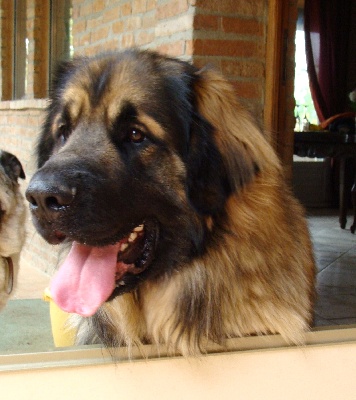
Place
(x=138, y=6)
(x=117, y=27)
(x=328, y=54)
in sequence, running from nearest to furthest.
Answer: (x=138, y=6) < (x=117, y=27) < (x=328, y=54)

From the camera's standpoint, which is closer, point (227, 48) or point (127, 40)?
point (227, 48)

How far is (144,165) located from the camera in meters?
1.23

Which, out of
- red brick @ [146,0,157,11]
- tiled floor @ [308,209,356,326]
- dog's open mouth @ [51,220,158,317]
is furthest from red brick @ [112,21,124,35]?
dog's open mouth @ [51,220,158,317]

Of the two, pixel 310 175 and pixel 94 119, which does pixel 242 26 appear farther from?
pixel 310 175

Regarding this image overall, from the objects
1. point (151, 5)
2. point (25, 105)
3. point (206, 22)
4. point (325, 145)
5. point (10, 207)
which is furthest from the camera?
point (325, 145)

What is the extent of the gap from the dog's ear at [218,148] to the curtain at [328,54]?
235 inches

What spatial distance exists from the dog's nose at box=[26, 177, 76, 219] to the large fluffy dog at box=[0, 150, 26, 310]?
1483 mm

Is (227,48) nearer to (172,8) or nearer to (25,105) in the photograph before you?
(172,8)

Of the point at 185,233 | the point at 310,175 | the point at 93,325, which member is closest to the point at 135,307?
the point at 93,325

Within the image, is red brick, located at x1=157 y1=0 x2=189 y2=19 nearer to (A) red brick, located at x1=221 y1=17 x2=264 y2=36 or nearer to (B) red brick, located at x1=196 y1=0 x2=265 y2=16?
(B) red brick, located at x1=196 y1=0 x2=265 y2=16

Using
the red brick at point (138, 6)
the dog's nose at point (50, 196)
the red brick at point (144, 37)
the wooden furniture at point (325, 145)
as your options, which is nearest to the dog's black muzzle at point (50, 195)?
the dog's nose at point (50, 196)

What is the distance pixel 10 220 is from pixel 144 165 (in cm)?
159

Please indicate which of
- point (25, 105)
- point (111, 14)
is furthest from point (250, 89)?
point (25, 105)

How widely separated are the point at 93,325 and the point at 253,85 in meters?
1.60
